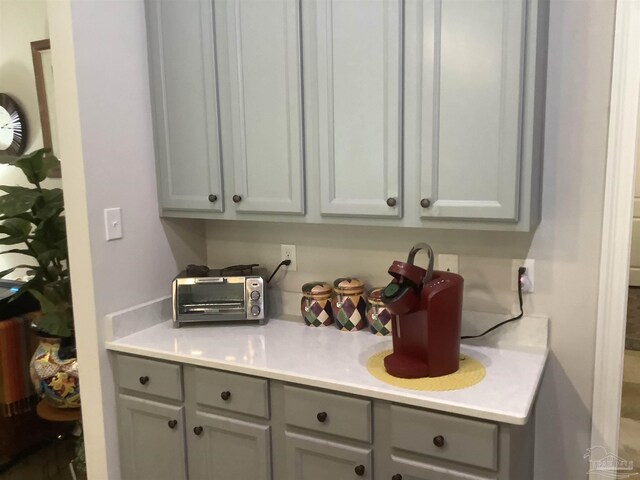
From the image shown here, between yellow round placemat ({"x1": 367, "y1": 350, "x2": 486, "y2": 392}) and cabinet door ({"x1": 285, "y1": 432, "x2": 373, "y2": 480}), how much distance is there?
23cm

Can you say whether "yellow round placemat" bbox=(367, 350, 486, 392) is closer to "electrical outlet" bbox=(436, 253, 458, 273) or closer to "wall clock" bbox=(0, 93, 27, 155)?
"electrical outlet" bbox=(436, 253, 458, 273)

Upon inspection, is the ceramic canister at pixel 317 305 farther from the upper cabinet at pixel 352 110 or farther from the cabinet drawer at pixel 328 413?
the cabinet drawer at pixel 328 413

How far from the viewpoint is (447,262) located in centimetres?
210

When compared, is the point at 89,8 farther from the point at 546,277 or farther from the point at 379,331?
the point at 546,277

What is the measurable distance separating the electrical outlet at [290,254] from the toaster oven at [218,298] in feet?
0.57

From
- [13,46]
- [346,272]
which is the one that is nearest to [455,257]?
[346,272]

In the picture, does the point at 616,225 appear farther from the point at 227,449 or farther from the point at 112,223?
the point at 112,223

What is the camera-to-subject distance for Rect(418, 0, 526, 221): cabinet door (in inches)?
64.8

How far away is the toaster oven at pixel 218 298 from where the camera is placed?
2270 millimetres

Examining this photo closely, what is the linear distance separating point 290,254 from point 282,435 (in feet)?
2.64

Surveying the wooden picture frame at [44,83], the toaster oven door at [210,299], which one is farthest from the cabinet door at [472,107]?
the wooden picture frame at [44,83]

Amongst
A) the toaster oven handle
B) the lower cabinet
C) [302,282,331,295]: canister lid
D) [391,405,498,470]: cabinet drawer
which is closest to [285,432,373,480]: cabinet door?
the lower cabinet

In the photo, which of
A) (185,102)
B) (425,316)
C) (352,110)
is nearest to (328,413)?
(425,316)

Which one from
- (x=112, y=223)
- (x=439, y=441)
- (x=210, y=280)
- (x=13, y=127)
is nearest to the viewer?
(x=439, y=441)
